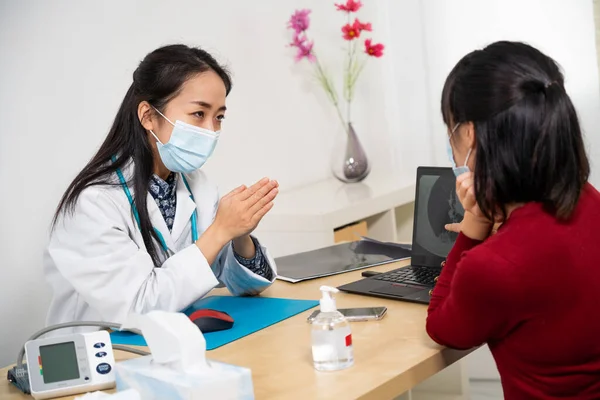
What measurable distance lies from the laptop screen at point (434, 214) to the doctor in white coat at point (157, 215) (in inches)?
13.7

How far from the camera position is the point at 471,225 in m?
1.34

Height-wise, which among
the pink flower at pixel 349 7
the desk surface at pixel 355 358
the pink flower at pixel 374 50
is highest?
the pink flower at pixel 349 7

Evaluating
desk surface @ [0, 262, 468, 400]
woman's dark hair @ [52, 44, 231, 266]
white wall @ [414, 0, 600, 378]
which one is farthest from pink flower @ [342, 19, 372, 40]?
desk surface @ [0, 262, 468, 400]

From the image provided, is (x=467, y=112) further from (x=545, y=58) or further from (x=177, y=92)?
(x=177, y=92)

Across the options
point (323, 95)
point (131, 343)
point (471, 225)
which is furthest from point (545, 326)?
point (323, 95)

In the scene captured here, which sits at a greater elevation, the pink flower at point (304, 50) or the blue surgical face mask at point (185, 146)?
the pink flower at point (304, 50)

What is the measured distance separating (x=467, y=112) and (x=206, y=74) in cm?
78

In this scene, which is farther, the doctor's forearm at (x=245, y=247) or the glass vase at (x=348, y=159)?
the glass vase at (x=348, y=159)

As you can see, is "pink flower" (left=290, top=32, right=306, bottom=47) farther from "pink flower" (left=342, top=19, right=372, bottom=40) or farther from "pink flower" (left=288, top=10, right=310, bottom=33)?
"pink flower" (left=342, top=19, right=372, bottom=40)

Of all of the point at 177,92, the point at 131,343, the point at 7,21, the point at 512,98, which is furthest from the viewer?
the point at 7,21

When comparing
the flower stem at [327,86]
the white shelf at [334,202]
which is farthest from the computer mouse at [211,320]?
the flower stem at [327,86]

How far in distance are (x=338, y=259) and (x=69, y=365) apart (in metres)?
0.87

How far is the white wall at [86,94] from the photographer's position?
2094 millimetres

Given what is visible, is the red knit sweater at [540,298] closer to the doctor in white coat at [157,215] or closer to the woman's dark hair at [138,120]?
the doctor in white coat at [157,215]
